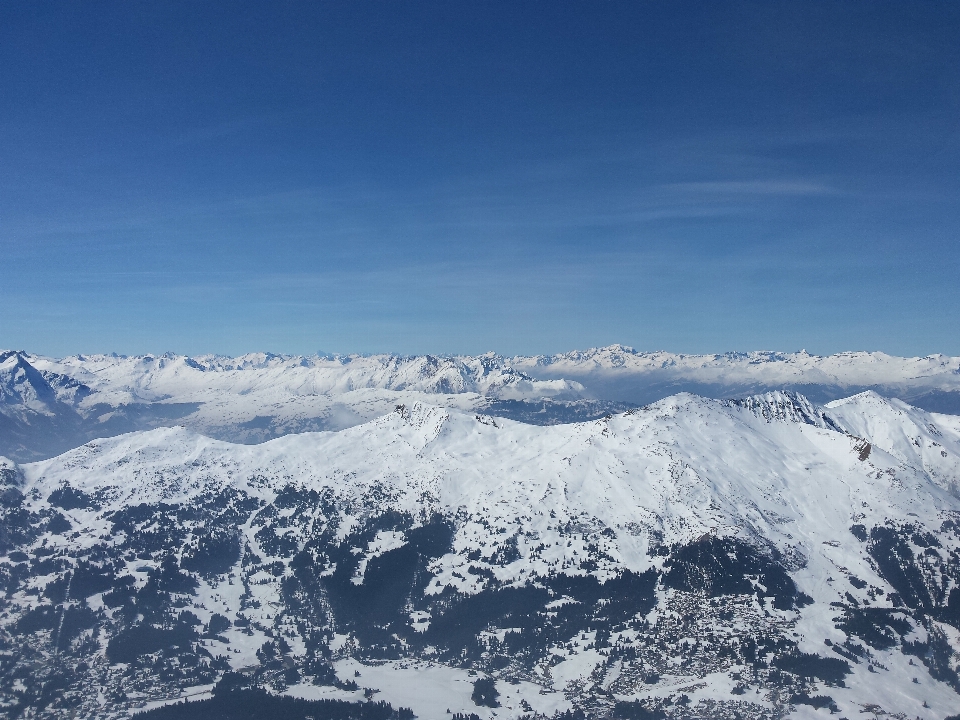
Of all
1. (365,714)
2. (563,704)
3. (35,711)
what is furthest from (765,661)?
(35,711)

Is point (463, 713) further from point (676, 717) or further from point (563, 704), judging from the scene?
point (676, 717)

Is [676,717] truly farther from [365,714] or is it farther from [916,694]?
[365,714]

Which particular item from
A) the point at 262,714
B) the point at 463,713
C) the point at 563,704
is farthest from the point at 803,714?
the point at 262,714

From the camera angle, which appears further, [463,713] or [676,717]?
[463,713]

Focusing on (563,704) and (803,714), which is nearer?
(803,714)

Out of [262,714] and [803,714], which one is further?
[262,714]

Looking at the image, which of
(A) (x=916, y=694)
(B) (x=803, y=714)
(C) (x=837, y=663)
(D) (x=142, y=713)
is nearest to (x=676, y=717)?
(B) (x=803, y=714)

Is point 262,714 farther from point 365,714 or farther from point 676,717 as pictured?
point 676,717
